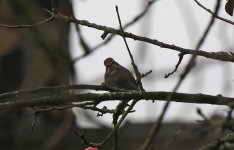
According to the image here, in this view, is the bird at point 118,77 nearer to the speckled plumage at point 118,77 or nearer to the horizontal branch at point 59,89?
the speckled plumage at point 118,77

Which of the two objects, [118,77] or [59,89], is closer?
[59,89]

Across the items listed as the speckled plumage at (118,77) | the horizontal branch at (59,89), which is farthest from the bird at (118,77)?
the horizontal branch at (59,89)

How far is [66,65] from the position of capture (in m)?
2.79

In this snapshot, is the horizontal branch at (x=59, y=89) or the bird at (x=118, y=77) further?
the bird at (x=118, y=77)

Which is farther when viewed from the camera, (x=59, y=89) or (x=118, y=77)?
(x=118, y=77)

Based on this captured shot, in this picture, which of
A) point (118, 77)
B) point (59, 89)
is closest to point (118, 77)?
point (118, 77)

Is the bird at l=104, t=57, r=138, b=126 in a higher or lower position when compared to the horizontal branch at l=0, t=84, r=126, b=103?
higher

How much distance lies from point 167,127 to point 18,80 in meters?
3.10

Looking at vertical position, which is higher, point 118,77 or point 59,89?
point 118,77

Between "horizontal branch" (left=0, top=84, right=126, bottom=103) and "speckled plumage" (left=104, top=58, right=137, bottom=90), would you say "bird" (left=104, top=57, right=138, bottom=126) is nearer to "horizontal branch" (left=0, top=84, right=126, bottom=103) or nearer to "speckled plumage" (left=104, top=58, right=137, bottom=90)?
"speckled plumage" (left=104, top=58, right=137, bottom=90)

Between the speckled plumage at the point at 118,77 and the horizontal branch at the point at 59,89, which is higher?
the speckled plumage at the point at 118,77

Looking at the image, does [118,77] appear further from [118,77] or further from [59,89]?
[59,89]

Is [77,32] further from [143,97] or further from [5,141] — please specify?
[5,141]

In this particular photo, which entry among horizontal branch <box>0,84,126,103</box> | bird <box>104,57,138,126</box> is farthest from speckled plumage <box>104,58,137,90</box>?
horizontal branch <box>0,84,126,103</box>
